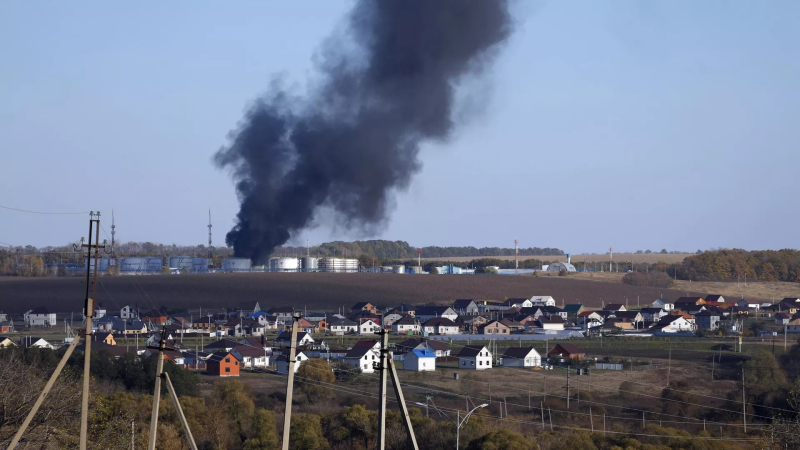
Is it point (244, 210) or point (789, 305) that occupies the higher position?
point (244, 210)

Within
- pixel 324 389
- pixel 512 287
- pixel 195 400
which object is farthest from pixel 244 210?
pixel 195 400

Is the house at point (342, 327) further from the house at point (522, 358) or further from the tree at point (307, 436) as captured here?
the tree at point (307, 436)

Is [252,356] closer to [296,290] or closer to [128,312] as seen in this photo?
[128,312]

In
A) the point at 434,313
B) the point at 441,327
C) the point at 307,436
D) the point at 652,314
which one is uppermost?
the point at 652,314

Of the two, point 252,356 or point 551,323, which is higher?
point 551,323

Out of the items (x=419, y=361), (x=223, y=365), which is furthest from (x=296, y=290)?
(x=419, y=361)

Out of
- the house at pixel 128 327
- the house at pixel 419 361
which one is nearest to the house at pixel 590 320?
the house at pixel 419 361

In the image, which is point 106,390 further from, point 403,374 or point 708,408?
point 708,408
